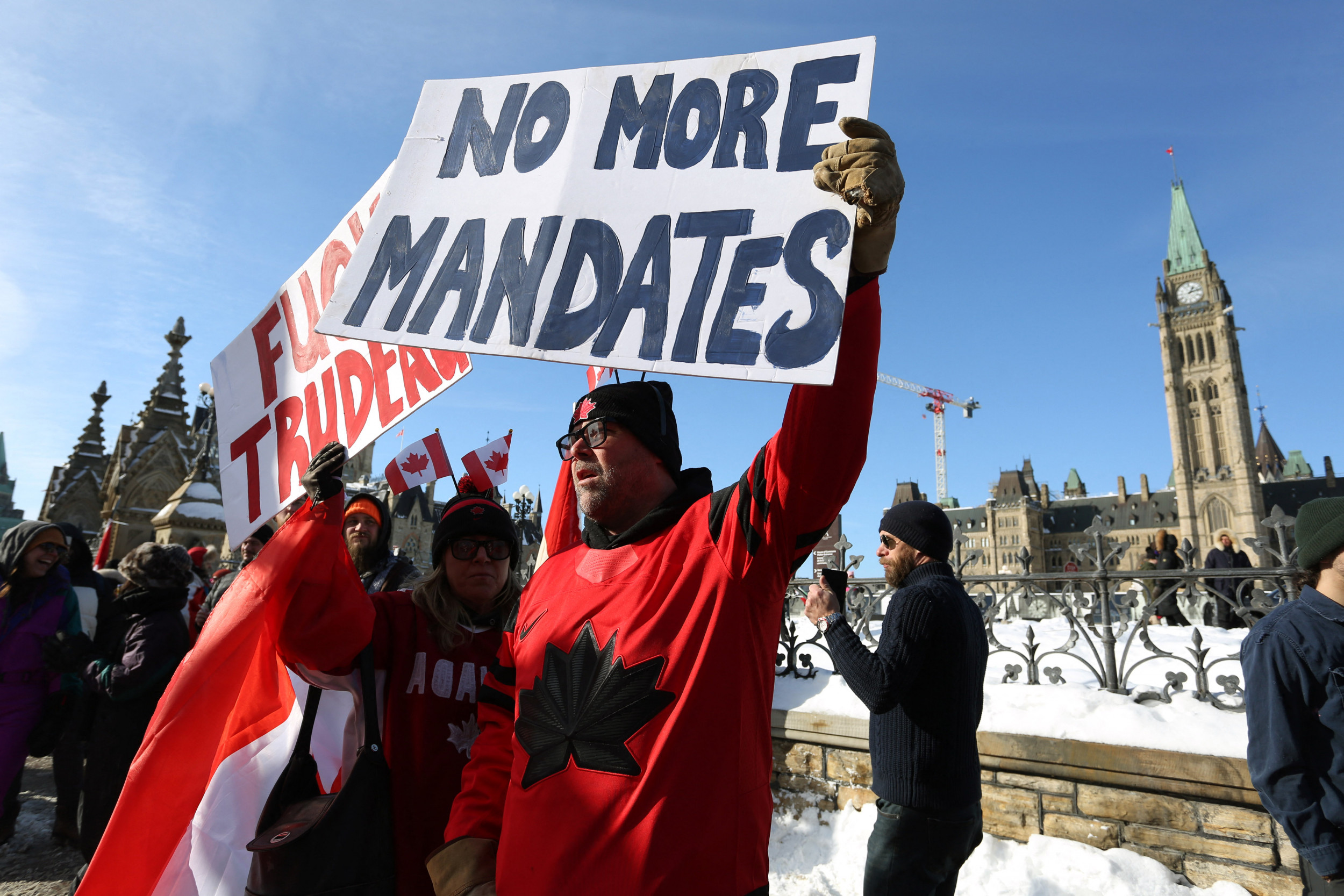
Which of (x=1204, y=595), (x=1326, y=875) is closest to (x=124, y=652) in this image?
(x=1326, y=875)

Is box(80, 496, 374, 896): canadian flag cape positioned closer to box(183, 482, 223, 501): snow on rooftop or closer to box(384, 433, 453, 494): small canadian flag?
box(384, 433, 453, 494): small canadian flag

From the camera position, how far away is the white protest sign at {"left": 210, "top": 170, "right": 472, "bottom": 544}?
2762mm

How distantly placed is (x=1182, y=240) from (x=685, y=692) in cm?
11921

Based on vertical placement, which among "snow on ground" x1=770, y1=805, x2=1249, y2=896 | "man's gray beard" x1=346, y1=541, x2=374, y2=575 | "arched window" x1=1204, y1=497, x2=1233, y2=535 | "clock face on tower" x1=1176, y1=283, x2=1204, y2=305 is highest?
"clock face on tower" x1=1176, y1=283, x2=1204, y2=305

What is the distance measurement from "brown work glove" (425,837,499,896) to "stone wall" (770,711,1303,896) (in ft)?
11.4

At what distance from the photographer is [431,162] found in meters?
2.54

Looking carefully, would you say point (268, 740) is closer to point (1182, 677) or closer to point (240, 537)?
point (240, 537)

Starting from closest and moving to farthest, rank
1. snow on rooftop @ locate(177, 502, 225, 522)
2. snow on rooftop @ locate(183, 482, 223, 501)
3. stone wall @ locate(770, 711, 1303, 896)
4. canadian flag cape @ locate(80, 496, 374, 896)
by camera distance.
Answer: canadian flag cape @ locate(80, 496, 374, 896), stone wall @ locate(770, 711, 1303, 896), snow on rooftop @ locate(177, 502, 225, 522), snow on rooftop @ locate(183, 482, 223, 501)

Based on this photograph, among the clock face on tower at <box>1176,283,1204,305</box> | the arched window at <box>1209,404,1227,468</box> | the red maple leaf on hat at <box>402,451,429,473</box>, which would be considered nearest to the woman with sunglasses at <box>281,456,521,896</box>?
the red maple leaf on hat at <box>402,451,429,473</box>

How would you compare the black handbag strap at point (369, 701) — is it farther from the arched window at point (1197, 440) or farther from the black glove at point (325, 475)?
the arched window at point (1197, 440)

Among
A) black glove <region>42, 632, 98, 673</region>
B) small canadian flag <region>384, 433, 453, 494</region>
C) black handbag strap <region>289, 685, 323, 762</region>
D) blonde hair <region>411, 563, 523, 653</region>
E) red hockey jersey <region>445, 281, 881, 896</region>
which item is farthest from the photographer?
small canadian flag <region>384, 433, 453, 494</region>

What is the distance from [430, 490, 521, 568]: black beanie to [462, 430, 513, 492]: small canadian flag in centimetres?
476

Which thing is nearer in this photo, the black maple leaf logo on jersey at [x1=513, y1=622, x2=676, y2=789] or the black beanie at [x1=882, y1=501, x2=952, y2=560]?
the black maple leaf logo on jersey at [x1=513, y1=622, x2=676, y2=789]

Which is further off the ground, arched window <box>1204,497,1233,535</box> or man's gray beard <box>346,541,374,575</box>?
arched window <box>1204,497,1233,535</box>
